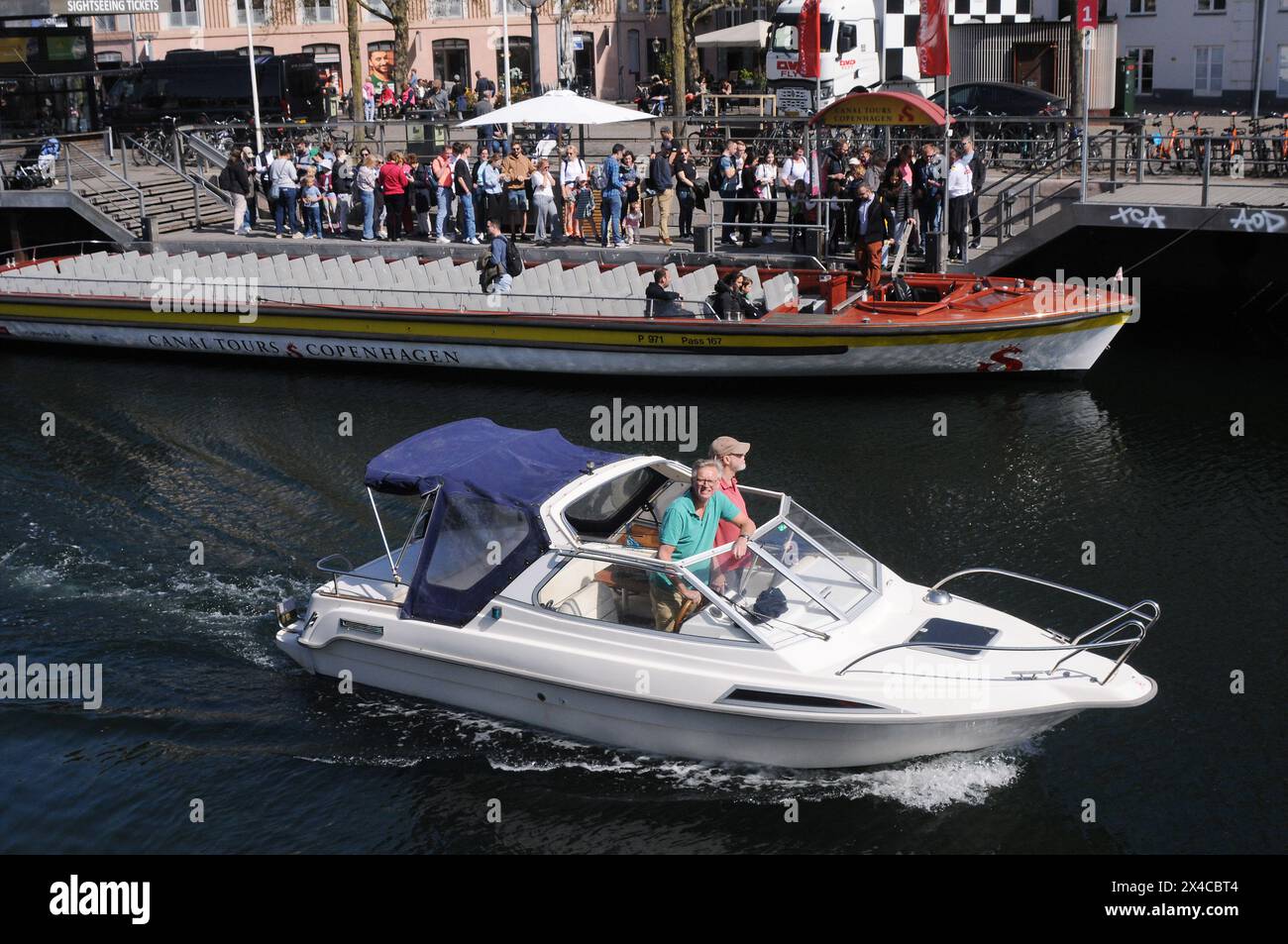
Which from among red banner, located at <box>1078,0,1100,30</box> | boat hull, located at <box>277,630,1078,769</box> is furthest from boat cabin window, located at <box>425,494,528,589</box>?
red banner, located at <box>1078,0,1100,30</box>

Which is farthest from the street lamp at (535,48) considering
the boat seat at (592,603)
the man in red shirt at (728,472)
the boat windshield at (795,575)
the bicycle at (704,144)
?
the boat seat at (592,603)

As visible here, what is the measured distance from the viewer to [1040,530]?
14805mm

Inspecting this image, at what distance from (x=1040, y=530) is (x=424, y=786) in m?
7.15

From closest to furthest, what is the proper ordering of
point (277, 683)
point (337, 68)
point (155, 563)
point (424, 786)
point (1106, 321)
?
point (424, 786)
point (277, 683)
point (155, 563)
point (1106, 321)
point (337, 68)

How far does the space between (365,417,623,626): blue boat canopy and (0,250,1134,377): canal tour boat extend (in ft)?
29.1

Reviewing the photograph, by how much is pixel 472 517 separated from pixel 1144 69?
127ft

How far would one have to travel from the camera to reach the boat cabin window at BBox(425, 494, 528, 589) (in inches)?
435

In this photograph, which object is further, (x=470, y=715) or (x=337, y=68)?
(x=337, y=68)

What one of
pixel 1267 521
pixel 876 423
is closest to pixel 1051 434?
pixel 876 423

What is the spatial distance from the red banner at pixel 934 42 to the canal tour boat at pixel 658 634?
13.4m

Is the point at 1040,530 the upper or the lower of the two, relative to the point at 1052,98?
lower

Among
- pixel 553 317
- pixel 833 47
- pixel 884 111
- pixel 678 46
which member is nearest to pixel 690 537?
pixel 553 317

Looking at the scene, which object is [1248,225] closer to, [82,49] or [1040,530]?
[1040,530]

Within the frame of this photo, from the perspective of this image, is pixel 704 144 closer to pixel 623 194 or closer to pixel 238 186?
pixel 623 194
